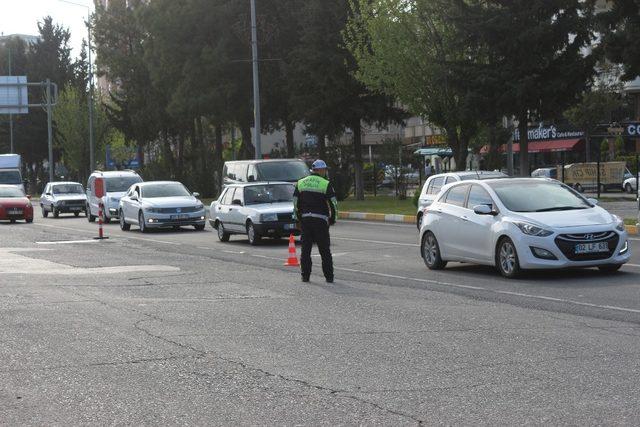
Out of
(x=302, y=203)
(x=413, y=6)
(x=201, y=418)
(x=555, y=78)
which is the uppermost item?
(x=413, y=6)

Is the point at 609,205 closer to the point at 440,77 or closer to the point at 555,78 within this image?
the point at 555,78

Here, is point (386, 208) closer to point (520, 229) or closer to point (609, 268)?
point (609, 268)

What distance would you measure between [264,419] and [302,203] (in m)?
9.13

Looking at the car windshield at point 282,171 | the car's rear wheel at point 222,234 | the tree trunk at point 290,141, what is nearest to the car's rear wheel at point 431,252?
the car's rear wheel at point 222,234

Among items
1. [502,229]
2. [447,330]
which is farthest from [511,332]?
[502,229]

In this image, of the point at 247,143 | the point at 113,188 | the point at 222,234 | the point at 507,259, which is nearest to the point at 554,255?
the point at 507,259

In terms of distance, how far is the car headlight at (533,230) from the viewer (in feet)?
49.0

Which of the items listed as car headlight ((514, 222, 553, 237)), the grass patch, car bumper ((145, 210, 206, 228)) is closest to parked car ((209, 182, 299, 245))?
car bumper ((145, 210, 206, 228))

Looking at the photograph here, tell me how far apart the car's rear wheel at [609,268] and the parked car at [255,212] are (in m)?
9.12

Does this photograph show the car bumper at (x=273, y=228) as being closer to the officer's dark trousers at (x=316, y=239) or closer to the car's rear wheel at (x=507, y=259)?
the officer's dark trousers at (x=316, y=239)

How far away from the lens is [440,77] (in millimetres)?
37844

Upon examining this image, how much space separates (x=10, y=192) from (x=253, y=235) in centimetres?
2061

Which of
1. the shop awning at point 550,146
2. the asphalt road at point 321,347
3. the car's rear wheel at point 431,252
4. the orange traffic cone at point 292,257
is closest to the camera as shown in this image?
the asphalt road at point 321,347

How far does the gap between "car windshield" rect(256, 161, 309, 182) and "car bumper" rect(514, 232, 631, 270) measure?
16.8 m
